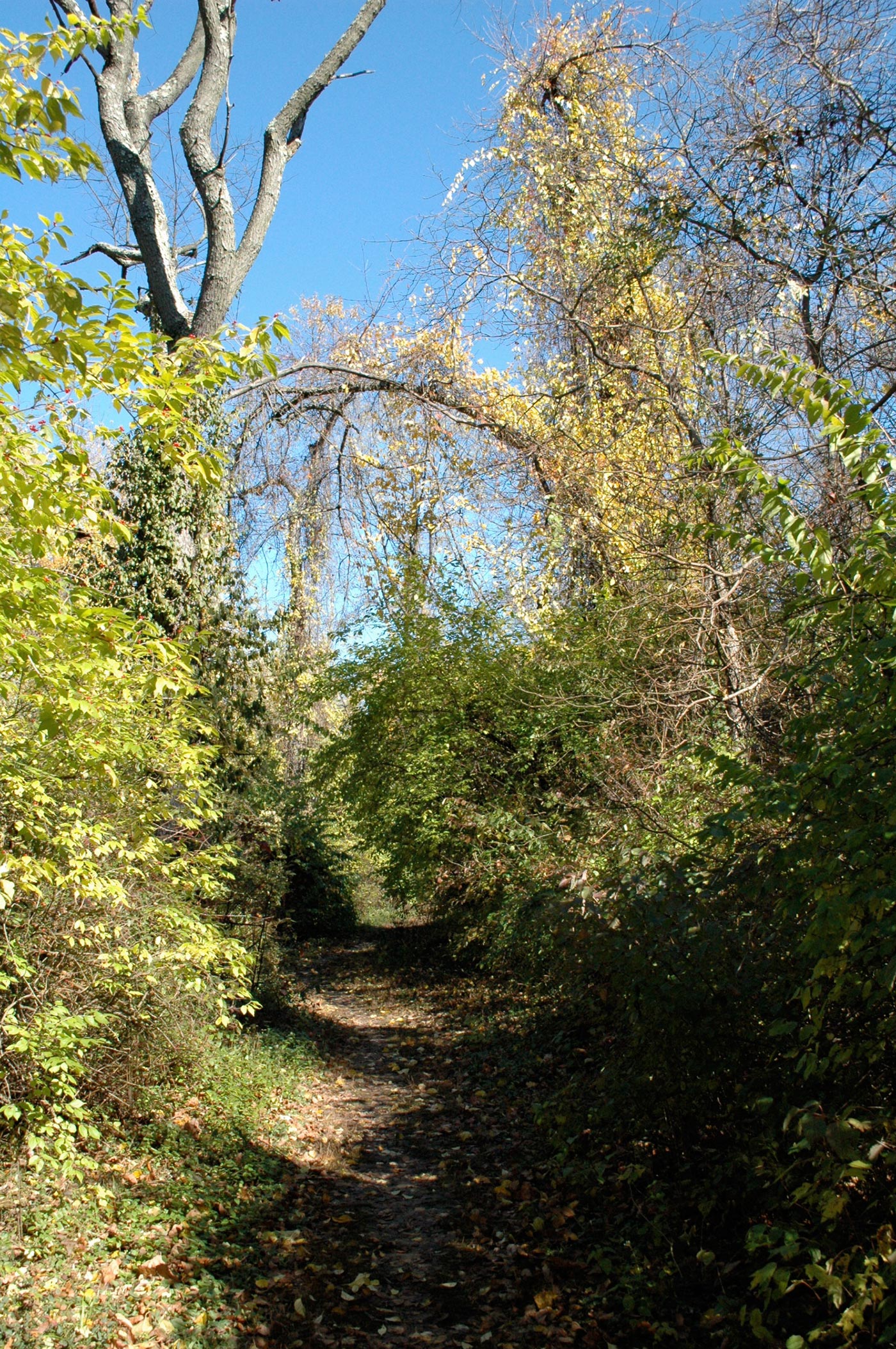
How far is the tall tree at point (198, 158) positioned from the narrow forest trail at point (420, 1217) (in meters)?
8.67

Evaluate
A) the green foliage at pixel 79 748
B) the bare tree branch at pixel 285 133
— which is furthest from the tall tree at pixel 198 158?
the green foliage at pixel 79 748

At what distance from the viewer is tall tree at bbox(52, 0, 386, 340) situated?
10555 mm

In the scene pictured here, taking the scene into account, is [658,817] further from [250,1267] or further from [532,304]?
[532,304]

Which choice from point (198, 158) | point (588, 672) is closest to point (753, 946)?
point (588, 672)

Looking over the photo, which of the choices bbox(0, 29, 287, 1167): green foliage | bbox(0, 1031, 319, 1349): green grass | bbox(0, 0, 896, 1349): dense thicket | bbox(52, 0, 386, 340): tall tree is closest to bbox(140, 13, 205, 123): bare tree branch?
bbox(52, 0, 386, 340): tall tree

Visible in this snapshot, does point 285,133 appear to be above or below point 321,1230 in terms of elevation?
above

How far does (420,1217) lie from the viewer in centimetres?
530

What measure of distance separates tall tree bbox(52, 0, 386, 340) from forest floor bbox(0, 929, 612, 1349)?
28.7 ft

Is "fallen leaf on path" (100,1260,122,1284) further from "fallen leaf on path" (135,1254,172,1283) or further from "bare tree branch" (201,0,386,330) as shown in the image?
"bare tree branch" (201,0,386,330)

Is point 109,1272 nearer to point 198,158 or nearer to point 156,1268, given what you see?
point 156,1268

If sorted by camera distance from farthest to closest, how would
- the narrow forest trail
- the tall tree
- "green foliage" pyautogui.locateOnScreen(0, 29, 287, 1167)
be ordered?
the tall tree
the narrow forest trail
"green foliage" pyautogui.locateOnScreen(0, 29, 287, 1167)

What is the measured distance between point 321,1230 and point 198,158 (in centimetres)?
1141

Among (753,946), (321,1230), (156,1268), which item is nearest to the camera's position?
(753,946)

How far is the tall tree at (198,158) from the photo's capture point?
10555 mm
